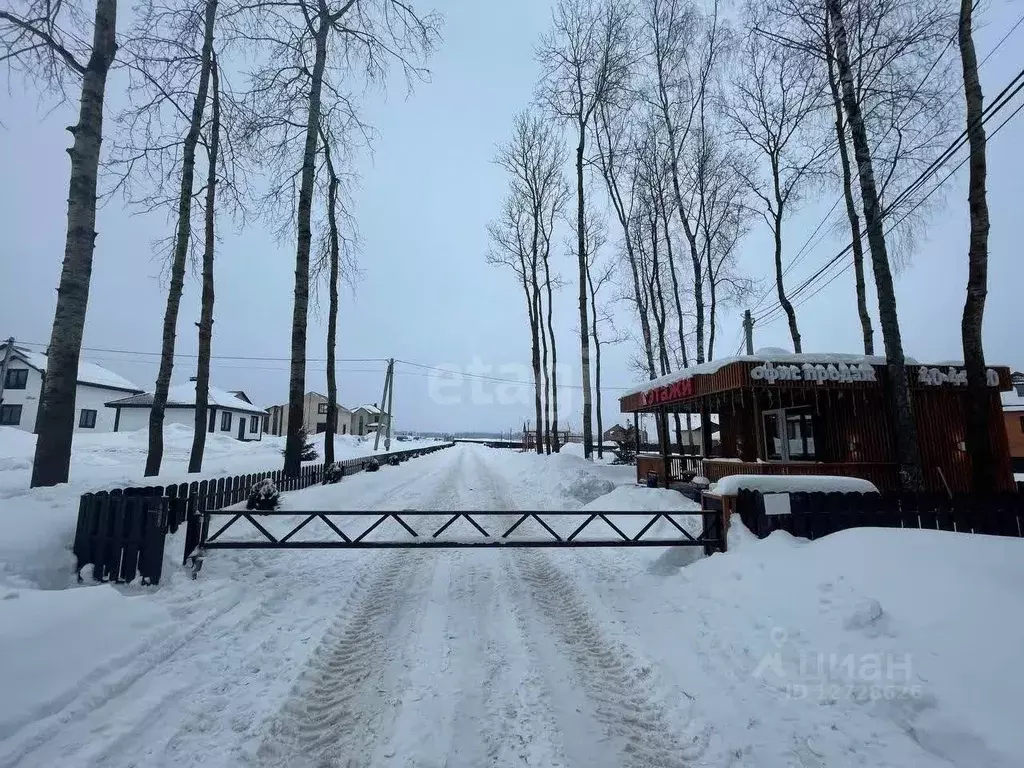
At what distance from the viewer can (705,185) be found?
2105cm

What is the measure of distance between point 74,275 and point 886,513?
42.8 feet

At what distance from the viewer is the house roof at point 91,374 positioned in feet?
111

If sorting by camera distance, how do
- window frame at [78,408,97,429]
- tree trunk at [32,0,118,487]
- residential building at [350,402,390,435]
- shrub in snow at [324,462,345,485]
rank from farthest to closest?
residential building at [350,402,390,435], window frame at [78,408,97,429], shrub in snow at [324,462,345,485], tree trunk at [32,0,118,487]

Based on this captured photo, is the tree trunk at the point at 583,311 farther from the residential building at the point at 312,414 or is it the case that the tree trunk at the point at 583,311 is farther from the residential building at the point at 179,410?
the residential building at the point at 312,414

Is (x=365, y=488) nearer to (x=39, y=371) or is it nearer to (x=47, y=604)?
(x=47, y=604)

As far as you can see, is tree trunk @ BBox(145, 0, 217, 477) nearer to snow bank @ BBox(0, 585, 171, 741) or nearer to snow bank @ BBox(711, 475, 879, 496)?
snow bank @ BBox(0, 585, 171, 741)

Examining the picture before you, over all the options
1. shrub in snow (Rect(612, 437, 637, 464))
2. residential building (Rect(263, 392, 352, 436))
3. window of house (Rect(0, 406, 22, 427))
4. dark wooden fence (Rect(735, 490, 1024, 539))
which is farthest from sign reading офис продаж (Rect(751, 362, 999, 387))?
residential building (Rect(263, 392, 352, 436))

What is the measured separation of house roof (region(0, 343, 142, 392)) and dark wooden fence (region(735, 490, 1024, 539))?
140 ft

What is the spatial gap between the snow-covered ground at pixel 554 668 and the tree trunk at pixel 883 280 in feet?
20.4

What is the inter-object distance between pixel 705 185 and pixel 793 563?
821 inches

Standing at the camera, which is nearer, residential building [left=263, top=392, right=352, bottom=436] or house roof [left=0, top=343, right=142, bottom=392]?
house roof [left=0, top=343, right=142, bottom=392]

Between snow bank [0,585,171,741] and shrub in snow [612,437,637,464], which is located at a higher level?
shrub in snow [612,437,637,464]

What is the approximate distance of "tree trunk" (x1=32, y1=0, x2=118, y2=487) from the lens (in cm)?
666

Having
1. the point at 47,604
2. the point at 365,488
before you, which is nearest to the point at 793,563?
the point at 47,604
